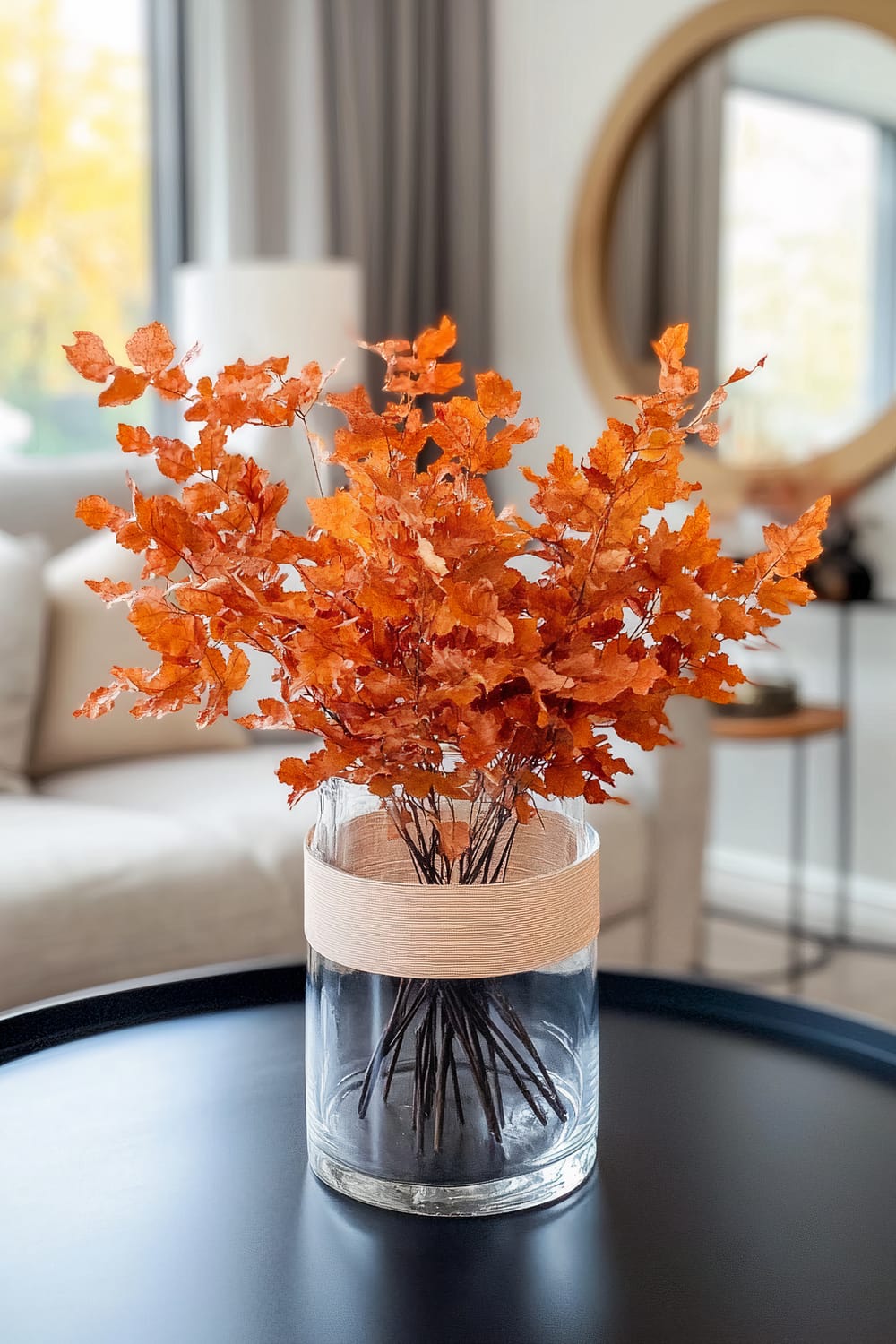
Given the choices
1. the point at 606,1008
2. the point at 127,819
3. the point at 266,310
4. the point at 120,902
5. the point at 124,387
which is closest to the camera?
the point at 124,387

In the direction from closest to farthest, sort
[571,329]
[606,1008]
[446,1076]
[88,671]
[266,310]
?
1. [446,1076]
2. [606,1008]
3. [88,671]
4. [266,310]
5. [571,329]

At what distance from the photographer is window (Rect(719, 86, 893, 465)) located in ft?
8.86

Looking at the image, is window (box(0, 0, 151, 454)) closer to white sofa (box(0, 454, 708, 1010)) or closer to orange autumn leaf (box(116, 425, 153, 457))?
white sofa (box(0, 454, 708, 1010))

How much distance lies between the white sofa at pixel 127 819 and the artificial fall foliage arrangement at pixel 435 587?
88 centimetres

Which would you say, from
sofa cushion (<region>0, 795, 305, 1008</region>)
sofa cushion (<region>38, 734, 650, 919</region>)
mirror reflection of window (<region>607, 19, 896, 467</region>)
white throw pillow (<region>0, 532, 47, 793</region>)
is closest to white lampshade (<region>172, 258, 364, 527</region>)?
mirror reflection of window (<region>607, 19, 896, 467</region>)

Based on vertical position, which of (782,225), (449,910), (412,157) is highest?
(412,157)

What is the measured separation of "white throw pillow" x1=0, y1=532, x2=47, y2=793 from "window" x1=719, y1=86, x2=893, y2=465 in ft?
5.08

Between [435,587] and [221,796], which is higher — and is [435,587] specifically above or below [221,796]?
above

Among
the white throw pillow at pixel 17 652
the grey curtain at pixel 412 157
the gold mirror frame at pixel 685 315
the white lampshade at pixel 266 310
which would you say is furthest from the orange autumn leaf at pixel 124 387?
the grey curtain at pixel 412 157

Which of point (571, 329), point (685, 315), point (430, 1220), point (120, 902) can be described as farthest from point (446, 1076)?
point (571, 329)

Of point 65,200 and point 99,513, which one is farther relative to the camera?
point 65,200

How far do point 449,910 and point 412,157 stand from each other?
293 cm

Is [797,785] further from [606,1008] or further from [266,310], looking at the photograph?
[606,1008]

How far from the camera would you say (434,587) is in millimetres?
692
